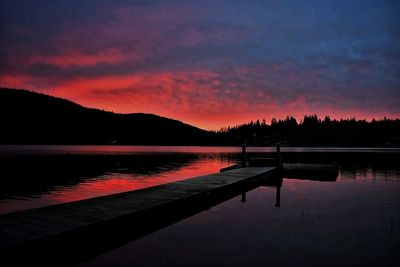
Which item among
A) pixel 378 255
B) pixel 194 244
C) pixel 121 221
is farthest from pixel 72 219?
pixel 378 255

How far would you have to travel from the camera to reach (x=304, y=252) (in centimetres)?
905

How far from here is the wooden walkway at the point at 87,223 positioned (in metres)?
6.70

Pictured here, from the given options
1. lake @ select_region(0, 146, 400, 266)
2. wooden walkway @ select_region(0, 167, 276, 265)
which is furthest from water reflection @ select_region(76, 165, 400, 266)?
wooden walkway @ select_region(0, 167, 276, 265)

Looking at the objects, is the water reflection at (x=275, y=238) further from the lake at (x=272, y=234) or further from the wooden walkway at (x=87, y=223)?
the wooden walkway at (x=87, y=223)

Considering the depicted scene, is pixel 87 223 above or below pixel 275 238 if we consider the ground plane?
above

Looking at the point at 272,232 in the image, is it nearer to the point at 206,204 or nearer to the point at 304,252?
the point at 304,252

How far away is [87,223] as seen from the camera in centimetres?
807

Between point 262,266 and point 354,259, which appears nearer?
point 262,266

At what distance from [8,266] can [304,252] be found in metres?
7.02

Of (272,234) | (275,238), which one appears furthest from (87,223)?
(272,234)

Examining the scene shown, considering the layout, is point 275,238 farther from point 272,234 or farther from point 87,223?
point 87,223

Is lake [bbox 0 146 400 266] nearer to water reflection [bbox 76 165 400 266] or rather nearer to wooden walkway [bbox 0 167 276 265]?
water reflection [bbox 76 165 400 266]

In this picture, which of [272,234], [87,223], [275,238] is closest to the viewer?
[87,223]

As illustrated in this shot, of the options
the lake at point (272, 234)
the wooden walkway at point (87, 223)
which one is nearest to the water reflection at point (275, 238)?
the lake at point (272, 234)
